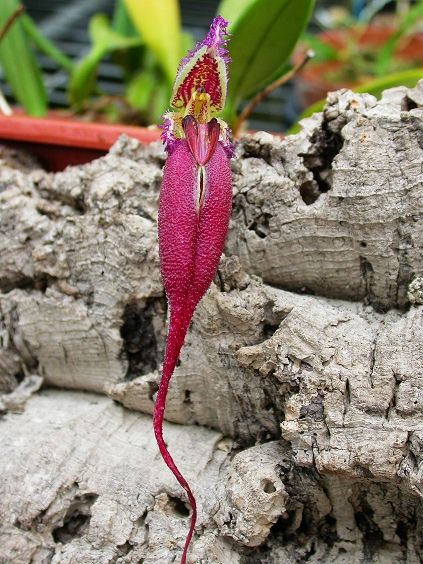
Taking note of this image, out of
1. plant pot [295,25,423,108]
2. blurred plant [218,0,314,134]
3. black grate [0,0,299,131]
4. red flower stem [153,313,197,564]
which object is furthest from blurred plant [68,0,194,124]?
red flower stem [153,313,197,564]

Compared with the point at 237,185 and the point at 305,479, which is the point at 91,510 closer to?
the point at 305,479

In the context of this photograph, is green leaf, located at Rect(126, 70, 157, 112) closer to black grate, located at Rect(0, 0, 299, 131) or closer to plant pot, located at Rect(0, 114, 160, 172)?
black grate, located at Rect(0, 0, 299, 131)

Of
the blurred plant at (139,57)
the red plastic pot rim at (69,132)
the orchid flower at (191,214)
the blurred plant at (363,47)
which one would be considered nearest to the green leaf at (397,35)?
the blurred plant at (363,47)

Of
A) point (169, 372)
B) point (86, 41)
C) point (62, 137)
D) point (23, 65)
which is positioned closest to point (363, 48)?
point (86, 41)

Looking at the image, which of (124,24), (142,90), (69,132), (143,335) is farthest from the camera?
(124,24)

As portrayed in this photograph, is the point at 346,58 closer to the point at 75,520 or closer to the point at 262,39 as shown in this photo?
the point at 262,39

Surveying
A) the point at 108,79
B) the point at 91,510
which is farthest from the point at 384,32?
the point at 91,510

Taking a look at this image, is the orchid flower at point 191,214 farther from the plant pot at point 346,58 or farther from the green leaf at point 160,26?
the plant pot at point 346,58
